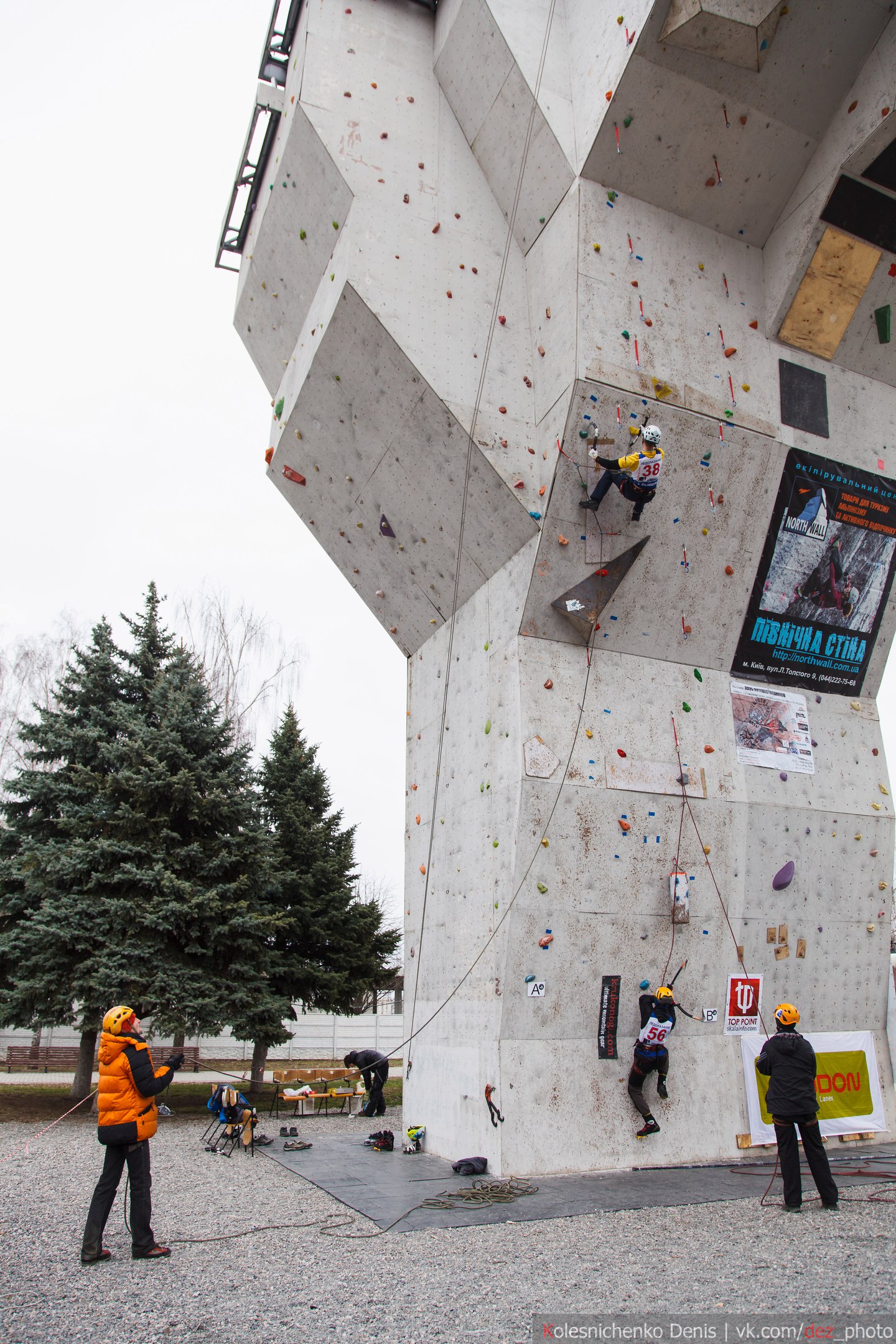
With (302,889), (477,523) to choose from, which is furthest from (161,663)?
(477,523)

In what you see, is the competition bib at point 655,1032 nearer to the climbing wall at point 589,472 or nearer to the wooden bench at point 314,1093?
the climbing wall at point 589,472

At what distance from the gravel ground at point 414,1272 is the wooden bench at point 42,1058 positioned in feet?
43.3

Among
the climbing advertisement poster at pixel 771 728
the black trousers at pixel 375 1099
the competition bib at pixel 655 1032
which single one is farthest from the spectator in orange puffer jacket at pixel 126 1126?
the black trousers at pixel 375 1099

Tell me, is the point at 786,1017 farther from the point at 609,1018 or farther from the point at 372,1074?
the point at 372,1074

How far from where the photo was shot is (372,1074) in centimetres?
1223

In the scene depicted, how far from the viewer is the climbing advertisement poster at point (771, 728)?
9.01 m

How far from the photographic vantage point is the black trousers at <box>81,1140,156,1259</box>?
15.6ft

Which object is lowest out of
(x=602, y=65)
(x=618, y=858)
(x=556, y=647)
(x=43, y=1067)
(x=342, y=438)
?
(x=43, y=1067)

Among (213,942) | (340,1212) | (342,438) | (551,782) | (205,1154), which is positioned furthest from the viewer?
(213,942)

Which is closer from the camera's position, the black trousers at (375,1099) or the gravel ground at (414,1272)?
the gravel ground at (414,1272)

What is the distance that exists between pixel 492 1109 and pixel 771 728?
471 centimetres

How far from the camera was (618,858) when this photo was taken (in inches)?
318

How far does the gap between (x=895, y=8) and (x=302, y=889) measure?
1362 centimetres

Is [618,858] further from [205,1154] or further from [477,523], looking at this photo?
[205,1154]
